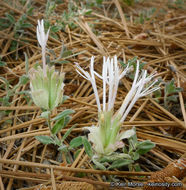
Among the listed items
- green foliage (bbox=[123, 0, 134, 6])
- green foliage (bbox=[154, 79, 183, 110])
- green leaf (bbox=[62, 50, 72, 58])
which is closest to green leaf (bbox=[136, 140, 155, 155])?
green foliage (bbox=[154, 79, 183, 110])

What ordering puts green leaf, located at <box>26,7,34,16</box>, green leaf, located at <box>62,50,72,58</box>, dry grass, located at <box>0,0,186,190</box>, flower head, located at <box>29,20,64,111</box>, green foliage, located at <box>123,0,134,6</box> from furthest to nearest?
green foliage, located at <box>123,0,134,6</box> → green leaf, located at <box>26,7,34,16</box> → green leaf, located at <box>62,50,72,58</box> → dry grass, located at <box>0,0,186,190</box> → flower head, located at <box>29,20,64,111</box>

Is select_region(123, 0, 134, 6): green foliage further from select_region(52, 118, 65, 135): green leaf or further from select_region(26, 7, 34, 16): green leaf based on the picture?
select_region(52, 118, 65, 135): green leaf

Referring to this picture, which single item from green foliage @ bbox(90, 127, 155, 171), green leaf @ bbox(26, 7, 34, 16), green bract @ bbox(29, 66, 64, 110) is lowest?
green foliage @ bbox(90, 127, 155, 171)

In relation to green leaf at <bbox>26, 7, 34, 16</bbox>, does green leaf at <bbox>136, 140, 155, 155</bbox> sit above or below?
below

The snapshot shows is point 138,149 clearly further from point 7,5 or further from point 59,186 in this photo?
point 7,5

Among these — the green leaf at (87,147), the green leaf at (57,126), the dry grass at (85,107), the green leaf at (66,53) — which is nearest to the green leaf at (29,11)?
the dry grass at (85,107)

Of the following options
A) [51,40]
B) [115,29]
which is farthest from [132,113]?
[115,29]

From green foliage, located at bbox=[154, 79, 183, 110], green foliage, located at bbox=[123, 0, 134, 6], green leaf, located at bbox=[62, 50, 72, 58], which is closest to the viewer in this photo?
green foliage, located at bbox=[154, 79, 183, 110]

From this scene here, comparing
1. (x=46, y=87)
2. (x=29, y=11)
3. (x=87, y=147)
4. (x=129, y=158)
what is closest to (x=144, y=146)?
(x=129, y=158)
